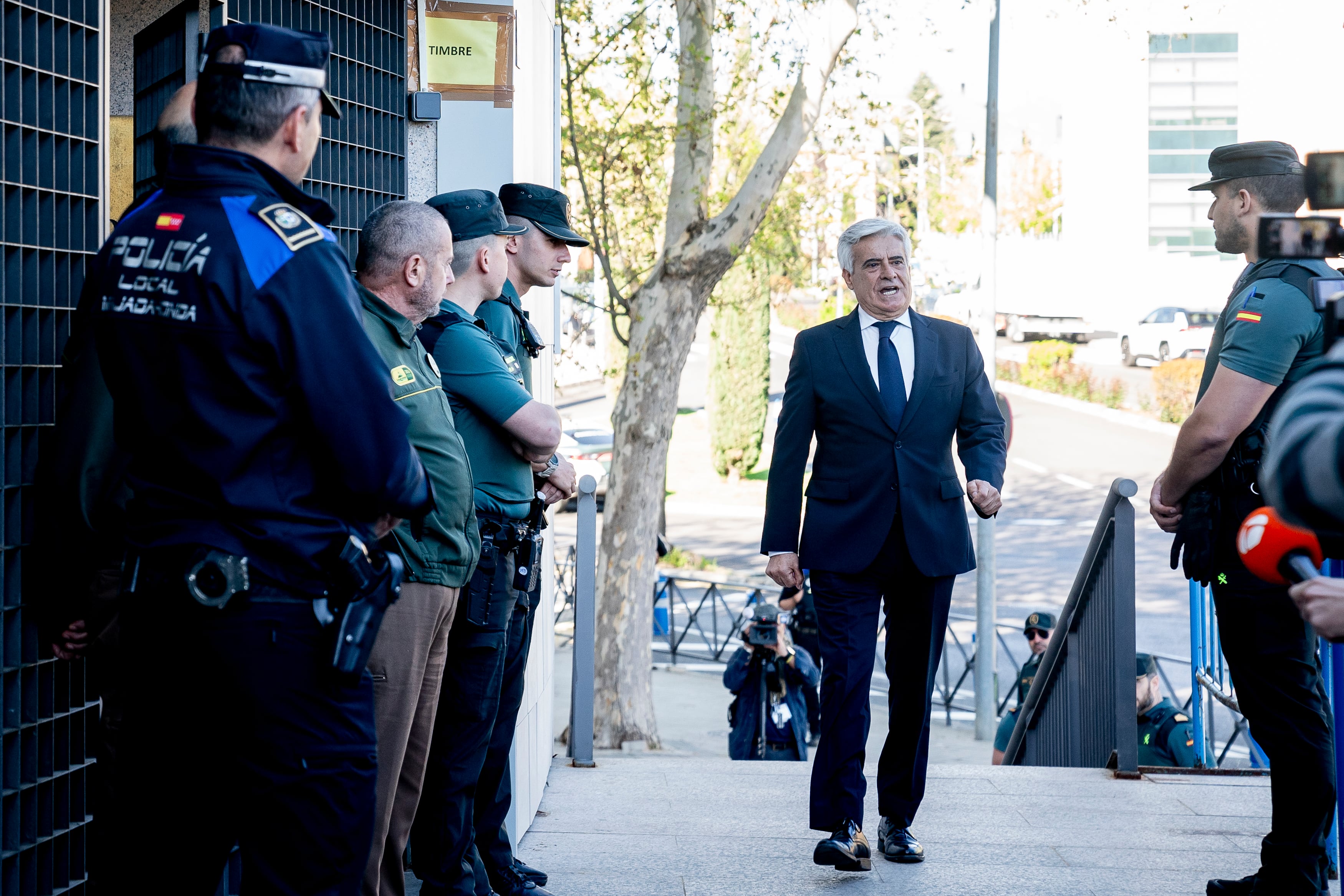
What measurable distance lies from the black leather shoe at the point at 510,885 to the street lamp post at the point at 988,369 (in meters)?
9.31

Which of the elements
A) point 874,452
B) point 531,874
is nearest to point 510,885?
point 531,874

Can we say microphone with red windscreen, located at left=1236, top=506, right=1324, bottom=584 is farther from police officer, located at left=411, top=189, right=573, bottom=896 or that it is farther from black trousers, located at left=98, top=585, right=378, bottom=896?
black trousers, located at left=98, top=585, right=378, bottom=896

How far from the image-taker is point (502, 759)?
401 cm

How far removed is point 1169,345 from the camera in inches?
1592

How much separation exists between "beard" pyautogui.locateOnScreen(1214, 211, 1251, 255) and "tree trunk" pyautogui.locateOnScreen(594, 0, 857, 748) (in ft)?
20.7

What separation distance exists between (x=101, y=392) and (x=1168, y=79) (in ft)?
205

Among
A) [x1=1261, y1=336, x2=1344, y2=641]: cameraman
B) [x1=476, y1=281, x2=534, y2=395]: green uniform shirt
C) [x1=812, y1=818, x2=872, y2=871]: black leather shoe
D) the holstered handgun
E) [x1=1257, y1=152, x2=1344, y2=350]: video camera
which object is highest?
[x1=1257, y1=152, x2=1344, y2=350]: video camera

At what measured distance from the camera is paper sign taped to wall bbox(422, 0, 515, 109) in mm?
4816

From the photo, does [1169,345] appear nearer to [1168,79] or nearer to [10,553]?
[1168,79]

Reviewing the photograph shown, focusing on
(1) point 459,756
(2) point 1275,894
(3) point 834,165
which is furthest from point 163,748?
(3) point 834,165

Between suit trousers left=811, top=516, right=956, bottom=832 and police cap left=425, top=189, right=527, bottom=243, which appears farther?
suit trousers left=811, top=516, right=956, bottom=832

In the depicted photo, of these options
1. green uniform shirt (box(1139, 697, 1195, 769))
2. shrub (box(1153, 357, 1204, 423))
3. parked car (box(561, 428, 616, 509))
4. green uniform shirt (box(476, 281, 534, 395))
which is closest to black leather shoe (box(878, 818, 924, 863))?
green uniform shirt (box(476, 281, 534, 395))

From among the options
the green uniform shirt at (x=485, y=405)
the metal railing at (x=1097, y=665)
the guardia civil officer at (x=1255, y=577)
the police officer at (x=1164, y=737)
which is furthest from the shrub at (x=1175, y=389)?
the green uniform shirt at (x=485, y=405)

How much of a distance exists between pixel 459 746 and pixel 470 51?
8.32 ft
